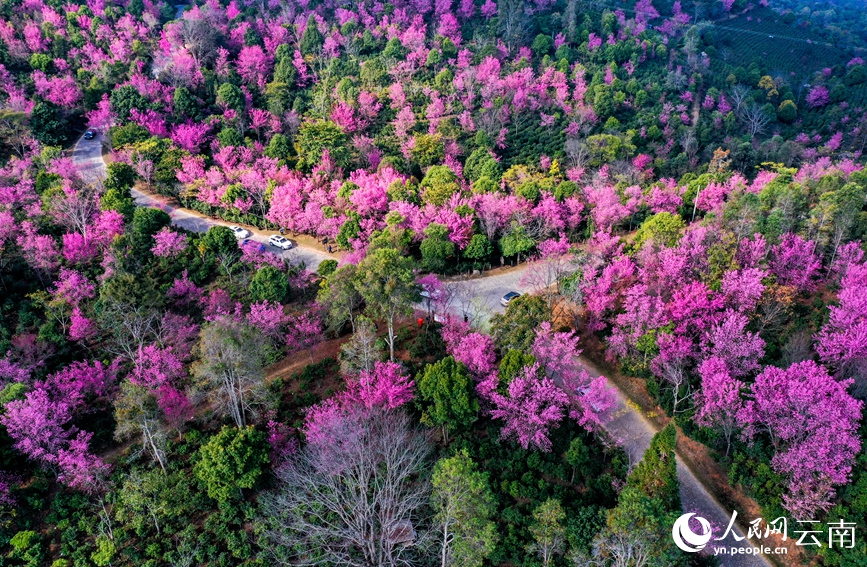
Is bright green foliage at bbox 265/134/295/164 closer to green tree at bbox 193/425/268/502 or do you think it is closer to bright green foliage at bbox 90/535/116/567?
green tree at bbox 193/425/268/502

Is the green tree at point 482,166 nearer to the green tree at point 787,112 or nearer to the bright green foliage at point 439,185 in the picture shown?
the bright green foliage at point 439,185

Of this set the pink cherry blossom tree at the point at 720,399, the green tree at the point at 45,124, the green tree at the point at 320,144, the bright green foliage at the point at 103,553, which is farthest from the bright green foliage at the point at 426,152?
the bright green foliage at the point at 103,553

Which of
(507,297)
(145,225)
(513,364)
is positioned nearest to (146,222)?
(145,225)

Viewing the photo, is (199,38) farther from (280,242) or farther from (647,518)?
(647,518)

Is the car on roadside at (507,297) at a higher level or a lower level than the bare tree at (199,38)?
lower

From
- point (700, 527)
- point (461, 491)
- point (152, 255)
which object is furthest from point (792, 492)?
point (152, 255)

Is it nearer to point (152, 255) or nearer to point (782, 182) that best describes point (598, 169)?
point (782, 182)

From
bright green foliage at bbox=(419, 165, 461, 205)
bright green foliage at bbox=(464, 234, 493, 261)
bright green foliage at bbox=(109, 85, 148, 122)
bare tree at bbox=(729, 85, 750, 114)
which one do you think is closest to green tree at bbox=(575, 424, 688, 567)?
bright green foliage at bbox=(464, 234, 493, 261)
